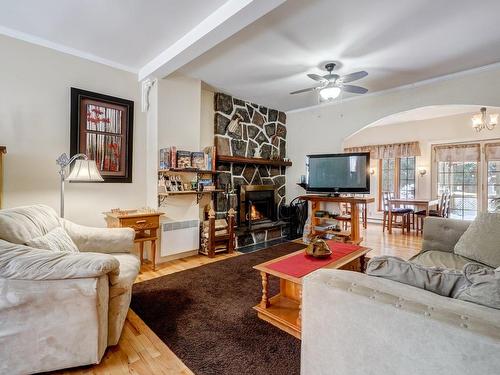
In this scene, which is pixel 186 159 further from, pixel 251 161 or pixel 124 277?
pixel 124 277

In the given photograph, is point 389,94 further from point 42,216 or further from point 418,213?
point 42,216

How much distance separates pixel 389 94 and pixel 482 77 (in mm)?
1075

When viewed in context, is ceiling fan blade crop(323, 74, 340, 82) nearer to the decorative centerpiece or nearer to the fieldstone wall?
the fieldstone wall

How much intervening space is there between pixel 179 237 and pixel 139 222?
2.47 ft

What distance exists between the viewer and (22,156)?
2693 mm

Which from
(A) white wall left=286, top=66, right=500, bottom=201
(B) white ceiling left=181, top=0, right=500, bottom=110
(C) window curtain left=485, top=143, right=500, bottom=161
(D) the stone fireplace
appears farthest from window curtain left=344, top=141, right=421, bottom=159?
(B) white ceiling left=181, top=0, right=500, bottom=110

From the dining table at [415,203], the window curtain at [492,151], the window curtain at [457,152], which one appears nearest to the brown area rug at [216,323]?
the dining table at [415,203]

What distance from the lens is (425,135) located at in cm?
637

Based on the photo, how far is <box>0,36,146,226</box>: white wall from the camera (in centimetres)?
262

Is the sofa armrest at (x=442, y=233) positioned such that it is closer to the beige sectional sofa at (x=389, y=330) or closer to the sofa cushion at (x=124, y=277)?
the beige sectional sofa at (x=389, y=330)

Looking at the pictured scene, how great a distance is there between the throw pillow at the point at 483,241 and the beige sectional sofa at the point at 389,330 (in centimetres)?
157

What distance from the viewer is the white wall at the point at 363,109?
10.8ft

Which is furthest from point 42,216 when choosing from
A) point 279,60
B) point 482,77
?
point 482,77

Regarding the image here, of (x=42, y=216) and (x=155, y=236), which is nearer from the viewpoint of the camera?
(x=42, y=216)
